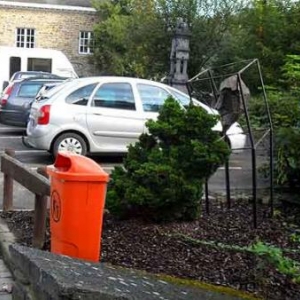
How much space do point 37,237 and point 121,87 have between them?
23.7 feet

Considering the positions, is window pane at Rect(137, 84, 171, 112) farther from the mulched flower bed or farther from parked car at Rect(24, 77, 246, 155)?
the mulched flower bed

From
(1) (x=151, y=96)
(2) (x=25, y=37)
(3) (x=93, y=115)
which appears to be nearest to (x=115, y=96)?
(3) (x=93, y=115)

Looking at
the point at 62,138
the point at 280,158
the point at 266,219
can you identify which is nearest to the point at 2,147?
the point at 62,138

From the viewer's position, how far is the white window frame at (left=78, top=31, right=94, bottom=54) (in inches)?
1748

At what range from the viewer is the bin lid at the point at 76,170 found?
514cm

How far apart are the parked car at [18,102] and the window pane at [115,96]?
18.1ft

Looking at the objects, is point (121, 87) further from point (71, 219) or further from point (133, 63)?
point (133, 63)

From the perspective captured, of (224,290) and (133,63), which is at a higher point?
(133,63)

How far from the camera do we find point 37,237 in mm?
6555

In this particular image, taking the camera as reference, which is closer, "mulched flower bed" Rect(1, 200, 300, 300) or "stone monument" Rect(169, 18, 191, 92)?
"mulched flower bed" Rect(1, 200, 300, 300)

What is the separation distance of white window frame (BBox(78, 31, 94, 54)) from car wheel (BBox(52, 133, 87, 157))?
3154 centimetres

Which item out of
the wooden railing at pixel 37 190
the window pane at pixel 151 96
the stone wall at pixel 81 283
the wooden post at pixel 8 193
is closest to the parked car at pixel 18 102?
the window pane at pixel 151 96

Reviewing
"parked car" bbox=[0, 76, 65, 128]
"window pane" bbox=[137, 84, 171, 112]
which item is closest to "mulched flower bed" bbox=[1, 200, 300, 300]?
"window pane" bbox=[137, 84, 171, 112]

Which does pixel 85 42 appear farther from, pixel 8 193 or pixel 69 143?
pixel 8 193
